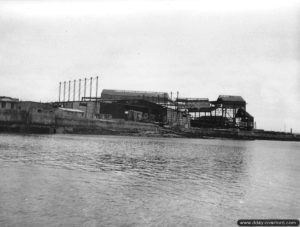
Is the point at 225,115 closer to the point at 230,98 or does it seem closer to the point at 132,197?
the point at 230,98

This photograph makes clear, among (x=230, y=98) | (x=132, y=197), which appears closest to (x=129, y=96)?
(x=230, y=98)

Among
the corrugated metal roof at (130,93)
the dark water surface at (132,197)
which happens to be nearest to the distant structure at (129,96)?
the corrugated metal roof at (130,93)

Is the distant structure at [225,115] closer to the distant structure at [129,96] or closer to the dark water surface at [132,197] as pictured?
the distant structure at [129,96]

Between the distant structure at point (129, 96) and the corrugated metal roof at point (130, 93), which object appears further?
the corrugated metal roof at point (130, 93)

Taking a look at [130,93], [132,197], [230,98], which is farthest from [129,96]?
[132,197]

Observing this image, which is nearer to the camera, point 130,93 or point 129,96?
point 129,96

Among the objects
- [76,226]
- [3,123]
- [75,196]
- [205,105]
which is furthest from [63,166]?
[205,105]

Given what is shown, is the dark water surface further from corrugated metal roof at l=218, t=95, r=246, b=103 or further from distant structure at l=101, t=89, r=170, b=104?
distant structure at l=101, t=89, r=170, b=104

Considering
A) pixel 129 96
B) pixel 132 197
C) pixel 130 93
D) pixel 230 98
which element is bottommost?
pixel 132 197

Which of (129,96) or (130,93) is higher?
(130,93)

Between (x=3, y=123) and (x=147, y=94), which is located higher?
(x=147, y=94)

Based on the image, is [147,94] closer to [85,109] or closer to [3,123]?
[85,109]
